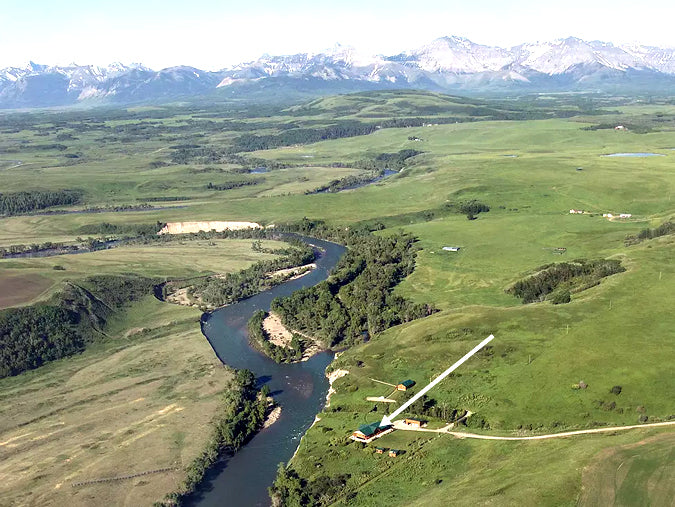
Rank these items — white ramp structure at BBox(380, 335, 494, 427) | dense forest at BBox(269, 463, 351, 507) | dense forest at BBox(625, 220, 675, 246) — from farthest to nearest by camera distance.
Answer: dense forest at BBox(625, 220, 675, 246) < white ramp structure at BBox(380, 335, 494, 427) < dense forest at BBox(269, 463, 351, 507)

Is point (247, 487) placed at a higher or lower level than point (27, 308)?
lower

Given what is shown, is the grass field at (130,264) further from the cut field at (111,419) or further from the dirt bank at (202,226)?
the cut field at (111,419)

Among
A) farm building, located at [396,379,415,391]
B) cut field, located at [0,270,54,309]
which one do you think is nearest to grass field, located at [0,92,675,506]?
cut field, located at [0,270,54,309]

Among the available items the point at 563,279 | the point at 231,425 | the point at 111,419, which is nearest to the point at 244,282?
the point at 111,419

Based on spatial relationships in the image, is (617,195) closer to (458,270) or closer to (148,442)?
(458,270)

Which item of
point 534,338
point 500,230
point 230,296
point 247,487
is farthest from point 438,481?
point 500,230

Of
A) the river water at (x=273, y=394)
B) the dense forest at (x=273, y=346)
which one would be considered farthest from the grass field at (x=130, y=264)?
the dense forest at (x=273, y=346)

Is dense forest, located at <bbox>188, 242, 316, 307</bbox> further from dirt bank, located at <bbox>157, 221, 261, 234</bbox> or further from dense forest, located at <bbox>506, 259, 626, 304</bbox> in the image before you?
dense forest, located at <bbox>506, 259, 626, 304</bbox>
